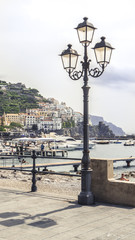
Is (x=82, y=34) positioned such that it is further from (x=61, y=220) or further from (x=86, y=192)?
(x=61, y=220)

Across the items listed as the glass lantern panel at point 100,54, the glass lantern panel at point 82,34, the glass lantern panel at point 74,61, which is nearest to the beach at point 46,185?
the glass lantern panel at point 74,61

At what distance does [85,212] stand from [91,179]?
144 centimetres

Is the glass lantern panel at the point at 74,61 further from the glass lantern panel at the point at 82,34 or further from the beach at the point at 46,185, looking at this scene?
the beach at the point at 46,185

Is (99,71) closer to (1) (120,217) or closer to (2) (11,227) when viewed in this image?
(1) (120,217)

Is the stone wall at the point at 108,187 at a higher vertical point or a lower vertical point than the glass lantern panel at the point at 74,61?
lower

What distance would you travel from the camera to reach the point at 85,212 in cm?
662

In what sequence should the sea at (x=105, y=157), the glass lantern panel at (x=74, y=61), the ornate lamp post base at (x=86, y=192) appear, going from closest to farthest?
the ornate lamp post base at (x=86, y=192), the glass lantern panel at (x=74, y=61), the sea at (x=105, y=157)

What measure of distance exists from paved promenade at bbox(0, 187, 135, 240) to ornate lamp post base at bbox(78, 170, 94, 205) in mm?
211

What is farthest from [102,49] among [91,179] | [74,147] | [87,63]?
[74,147]

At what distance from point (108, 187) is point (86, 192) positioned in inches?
22.5

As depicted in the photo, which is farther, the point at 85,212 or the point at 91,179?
the point at 91,179

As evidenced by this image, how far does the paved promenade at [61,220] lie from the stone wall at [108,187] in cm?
27

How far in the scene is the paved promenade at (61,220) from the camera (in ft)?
16.4

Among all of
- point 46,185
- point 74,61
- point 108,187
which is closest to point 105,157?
point 46,185
